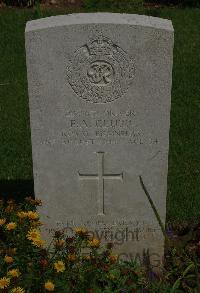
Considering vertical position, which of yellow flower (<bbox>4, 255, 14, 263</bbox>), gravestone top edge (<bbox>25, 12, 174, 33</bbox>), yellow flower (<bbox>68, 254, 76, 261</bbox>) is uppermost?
gravestone top edge (<bbox>25, 12, 174, 33</bbox>)

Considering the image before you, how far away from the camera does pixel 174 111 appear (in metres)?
7.12

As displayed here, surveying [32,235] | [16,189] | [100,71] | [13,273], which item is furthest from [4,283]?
[16,189]

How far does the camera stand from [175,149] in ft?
20.5

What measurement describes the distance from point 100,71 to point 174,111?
11.4 ft

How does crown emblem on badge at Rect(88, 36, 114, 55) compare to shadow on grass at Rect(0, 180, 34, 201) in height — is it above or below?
above

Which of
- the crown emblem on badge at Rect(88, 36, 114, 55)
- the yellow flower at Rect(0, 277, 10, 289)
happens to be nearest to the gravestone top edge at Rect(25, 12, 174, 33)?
the crown emblem on badge at Rect(88, 36, 114, 55)

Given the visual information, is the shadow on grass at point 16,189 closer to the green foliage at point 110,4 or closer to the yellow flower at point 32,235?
the yellow flower at point 32,235

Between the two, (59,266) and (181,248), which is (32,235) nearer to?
(59,266)

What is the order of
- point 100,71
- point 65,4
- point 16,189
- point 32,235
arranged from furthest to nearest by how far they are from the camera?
point 65,4 → point 16,189 → point 100,71 → point 32,235

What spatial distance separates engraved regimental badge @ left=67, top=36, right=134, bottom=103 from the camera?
3695 millimetres

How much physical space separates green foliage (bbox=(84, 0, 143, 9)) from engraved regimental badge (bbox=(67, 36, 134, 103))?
7.42m

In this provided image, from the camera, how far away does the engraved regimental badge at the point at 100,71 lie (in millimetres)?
3695

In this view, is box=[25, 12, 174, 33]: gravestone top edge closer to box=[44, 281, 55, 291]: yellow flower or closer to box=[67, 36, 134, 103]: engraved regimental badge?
box=[67, 36, 134, 103]: engraved regimental badge

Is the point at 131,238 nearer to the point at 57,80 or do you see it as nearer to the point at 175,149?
the point at 57,80
